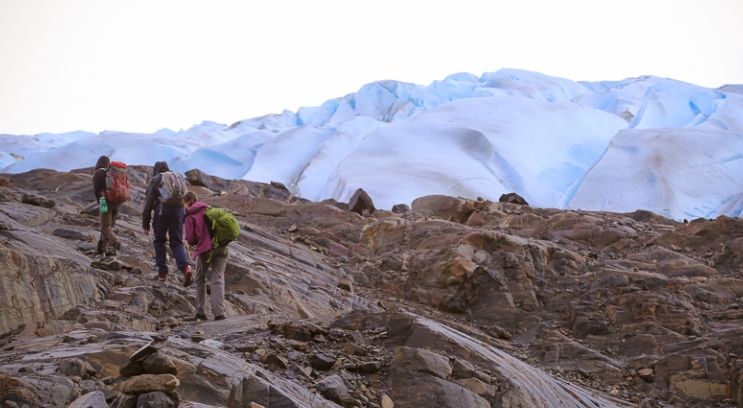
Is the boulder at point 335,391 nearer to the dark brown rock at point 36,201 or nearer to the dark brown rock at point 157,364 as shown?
the dark brown rock at point 157,364

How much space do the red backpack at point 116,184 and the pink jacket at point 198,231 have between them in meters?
2.00

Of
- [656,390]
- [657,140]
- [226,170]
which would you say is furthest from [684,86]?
[656,390]

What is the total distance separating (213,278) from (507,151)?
2200cm

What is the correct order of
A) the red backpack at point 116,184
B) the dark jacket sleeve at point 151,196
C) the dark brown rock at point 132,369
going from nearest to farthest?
1. the dark brown rock at point 132,369
2. the dark jacket sleeve at point 151,196
3. the red backpack at point 116,184

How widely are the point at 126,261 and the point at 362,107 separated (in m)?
36.7

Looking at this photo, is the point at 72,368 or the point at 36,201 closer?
the point at 72,368

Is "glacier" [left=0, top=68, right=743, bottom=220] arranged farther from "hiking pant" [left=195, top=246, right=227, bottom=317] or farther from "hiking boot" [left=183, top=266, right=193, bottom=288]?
"hiking pant" [left=195, top=246, right=227, bottom=317]

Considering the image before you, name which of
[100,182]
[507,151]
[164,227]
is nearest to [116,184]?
[100,182]

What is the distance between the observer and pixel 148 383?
3.54m

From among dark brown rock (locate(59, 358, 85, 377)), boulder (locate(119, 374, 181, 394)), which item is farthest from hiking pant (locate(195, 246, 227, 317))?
boulder (locate(119, 374, 181, 394))

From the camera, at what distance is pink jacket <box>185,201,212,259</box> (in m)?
6.27

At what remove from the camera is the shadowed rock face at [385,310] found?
456cm

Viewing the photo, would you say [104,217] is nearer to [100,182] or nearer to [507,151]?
[100,182]

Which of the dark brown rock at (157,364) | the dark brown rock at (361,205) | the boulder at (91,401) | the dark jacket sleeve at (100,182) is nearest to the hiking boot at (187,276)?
the dark jacket sleeve at (100,182)
